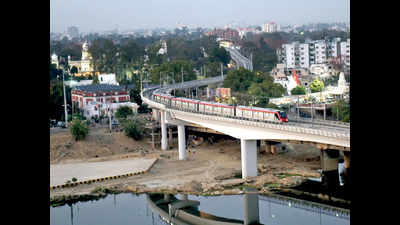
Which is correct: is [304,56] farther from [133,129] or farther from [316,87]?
[133,129]

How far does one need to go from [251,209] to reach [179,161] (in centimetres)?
333

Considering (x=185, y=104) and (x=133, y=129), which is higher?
(x=185, y=104)

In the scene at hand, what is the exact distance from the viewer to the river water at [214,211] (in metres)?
8.12

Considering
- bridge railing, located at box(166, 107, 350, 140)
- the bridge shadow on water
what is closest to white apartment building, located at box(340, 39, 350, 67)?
bridge railing, located at box(166, 107, 350, 140)

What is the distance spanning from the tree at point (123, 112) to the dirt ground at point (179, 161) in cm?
138

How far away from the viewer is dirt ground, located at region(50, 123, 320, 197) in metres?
9.91

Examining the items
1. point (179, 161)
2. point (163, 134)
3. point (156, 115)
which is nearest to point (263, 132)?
point (179, 161)

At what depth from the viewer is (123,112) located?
16.0 m

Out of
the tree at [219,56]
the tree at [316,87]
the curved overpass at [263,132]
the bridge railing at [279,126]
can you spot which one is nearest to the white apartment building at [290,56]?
the tree at [219,56]

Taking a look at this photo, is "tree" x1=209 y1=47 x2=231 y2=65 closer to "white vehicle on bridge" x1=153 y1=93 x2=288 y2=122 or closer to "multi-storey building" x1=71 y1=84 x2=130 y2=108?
"multi-storey building" x1=71 y1=84 x2=130 y2=108

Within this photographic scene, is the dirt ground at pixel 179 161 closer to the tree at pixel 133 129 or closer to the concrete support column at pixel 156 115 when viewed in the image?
the tree at pixel 133 129
